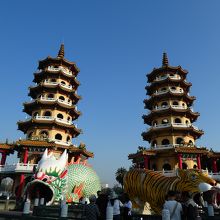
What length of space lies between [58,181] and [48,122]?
1266 cm

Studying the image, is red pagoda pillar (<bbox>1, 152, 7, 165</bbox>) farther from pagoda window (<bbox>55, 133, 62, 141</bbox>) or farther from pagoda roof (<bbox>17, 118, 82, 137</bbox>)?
pagoda window (<bbox>55, 133, 62, 141</bbox>)

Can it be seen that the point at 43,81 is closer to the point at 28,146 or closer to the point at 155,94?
the point at 28,146

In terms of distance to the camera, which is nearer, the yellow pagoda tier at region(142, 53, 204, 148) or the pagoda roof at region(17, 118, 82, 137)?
the pagoda roof at region(17, 118, 82, 137)

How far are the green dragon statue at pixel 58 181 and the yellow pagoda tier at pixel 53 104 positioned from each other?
896 cm

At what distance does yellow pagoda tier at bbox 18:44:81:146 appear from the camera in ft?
Result: 87.6

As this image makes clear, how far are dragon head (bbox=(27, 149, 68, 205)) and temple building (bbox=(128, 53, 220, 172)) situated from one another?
12.8 meters

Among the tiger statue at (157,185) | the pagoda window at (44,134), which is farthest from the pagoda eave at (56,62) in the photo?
the tiger statue at (157,185)

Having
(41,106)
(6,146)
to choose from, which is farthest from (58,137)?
(6,146)

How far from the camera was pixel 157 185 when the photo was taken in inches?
461

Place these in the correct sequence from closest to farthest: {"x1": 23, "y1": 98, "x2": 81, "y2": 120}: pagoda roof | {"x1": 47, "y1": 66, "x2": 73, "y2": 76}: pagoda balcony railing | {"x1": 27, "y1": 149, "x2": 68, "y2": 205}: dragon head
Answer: {"x1": 27, "y1": 149, "x2": 68, "y2": 205}: dragon head < {"x1": 23, "y1": 98, "x2": 81, "y2": 120}: pagoda roof < {"x1": 47, "y1": 66, "x2": 73, "y2": 76}: pagoda balcony railing

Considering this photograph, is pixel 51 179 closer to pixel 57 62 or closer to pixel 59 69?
pixel 59 69

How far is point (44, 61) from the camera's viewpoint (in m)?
31.4

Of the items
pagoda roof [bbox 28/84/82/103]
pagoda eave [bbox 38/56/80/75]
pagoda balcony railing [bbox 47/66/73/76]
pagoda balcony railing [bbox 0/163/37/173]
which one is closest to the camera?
pagoda balcony railing [bbox 0/163/37/173]

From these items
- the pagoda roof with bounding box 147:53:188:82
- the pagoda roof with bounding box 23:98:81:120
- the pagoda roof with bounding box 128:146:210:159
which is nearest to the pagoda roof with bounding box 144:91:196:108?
the pagoda roof with bounding box 147:53:188:82
